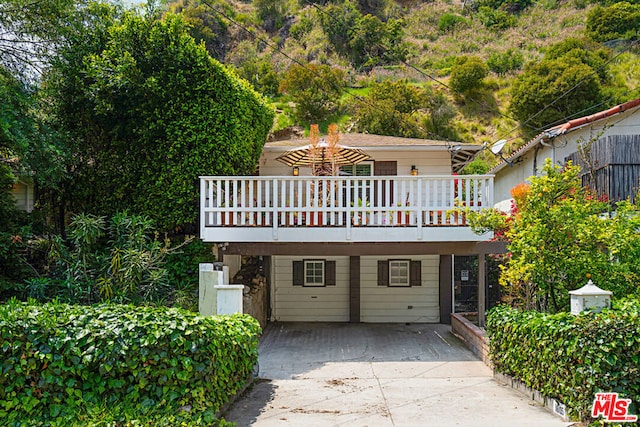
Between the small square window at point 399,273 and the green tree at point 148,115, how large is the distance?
570 centimetres

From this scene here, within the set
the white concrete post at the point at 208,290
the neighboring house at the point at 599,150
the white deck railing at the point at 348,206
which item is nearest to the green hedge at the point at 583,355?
the neighboring house at the point at 599,150

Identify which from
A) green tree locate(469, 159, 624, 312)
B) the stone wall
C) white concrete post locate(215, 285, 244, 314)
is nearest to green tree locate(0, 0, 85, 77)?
the stone wall

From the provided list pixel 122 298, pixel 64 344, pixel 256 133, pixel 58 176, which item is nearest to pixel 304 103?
pixel 256 133

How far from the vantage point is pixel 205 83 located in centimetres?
1099

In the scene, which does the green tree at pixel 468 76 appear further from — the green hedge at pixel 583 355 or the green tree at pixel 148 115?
the green hedge at pixel 583 355

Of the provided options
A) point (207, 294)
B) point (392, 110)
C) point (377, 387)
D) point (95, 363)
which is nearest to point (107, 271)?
point (207, 294)

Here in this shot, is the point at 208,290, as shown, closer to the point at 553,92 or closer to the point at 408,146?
the point at 408,146

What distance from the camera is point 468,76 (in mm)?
38125

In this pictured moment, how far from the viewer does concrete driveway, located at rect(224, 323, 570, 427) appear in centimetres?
609

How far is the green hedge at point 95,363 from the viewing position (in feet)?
17.0

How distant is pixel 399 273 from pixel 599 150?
19.4ft

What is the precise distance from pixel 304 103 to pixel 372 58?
1513 centimetres

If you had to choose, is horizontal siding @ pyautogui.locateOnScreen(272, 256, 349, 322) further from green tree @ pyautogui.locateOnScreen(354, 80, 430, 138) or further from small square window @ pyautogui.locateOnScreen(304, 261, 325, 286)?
green tree @ pyautogui.locateOnScreen(354, 80, 430, 138)

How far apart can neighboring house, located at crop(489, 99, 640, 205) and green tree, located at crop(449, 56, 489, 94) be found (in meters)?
20.4
